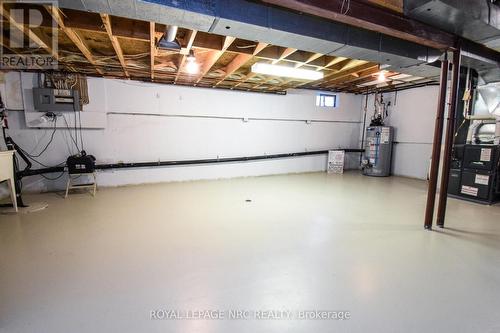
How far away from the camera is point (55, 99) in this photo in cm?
443

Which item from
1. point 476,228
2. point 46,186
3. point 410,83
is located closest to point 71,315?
point 46,186

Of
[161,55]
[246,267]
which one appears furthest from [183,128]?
[246,267]

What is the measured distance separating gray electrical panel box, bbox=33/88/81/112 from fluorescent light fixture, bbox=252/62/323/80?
3447 millimetres

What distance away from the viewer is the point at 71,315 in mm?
1584

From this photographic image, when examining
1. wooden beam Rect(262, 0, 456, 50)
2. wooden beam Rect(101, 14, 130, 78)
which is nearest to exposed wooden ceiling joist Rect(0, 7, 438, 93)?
wooden beam Rect(101, 14, 130, 78)

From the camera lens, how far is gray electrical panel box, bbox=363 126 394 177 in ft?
22.3

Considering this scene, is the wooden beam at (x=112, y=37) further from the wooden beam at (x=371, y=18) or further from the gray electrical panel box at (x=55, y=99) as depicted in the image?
the wooden beam at (x=371, y=18)

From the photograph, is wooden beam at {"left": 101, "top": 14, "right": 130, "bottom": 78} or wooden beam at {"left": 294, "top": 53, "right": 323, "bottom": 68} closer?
wooden beam at {"left": 101, "top": 14, "right": 130, "bottom": 78}

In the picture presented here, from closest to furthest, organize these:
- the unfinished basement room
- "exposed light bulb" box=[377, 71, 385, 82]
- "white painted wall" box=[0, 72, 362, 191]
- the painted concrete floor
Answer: the painted concrete floor < the unfinished basement room < "white painted wall" box=[0, 72, 362, 191] < "exposed light bulb" box=[377, 71, 385, 82]

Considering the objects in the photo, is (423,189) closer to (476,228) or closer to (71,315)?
(476,228)

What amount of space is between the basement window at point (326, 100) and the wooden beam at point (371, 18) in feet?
15.0

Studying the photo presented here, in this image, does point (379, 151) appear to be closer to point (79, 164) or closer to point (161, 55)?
point (161, 55)

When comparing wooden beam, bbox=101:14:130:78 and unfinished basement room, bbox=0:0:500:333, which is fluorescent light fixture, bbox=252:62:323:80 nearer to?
unfinished basement room, bbox=0:0:500:333

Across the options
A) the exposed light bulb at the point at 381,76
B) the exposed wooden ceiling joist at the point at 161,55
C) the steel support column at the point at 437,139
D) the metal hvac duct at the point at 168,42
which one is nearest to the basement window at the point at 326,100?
the exposed wooden ceiling joist at the point at 161,55
